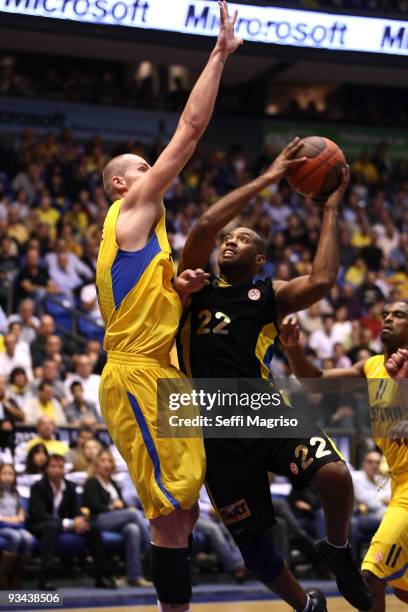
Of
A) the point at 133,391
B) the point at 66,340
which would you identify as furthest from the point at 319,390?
the point at 66,340

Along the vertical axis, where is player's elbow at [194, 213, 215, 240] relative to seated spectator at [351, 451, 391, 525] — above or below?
above

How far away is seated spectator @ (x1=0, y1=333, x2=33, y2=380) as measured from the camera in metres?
10.5

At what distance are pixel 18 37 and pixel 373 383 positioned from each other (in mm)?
11583

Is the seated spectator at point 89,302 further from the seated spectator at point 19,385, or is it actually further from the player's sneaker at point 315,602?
the player's sneaker at point 315,602

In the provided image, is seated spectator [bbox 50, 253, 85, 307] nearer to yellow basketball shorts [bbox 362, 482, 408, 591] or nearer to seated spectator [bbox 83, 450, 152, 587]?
seated spectator [bbox 83, 450, 152, 587]

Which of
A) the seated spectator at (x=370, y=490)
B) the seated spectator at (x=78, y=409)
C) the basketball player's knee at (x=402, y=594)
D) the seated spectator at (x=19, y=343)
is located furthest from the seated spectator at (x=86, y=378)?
the basketball player's knee at (x=402, y=594)

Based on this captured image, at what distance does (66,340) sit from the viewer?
1192 centimetres

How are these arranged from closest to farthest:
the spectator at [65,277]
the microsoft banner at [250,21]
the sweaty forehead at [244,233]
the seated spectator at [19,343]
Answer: the sweaty forehead at [244,233]
the seated spectator at [19,343]
the spectator at [65,277]
the microsoft banner at [250,21]

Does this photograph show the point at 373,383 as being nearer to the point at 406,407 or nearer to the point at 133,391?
the point at 406,407

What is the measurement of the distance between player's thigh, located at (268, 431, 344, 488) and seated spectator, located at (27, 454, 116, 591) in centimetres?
402

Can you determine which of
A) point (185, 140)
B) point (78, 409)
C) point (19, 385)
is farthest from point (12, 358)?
point (185, 140)

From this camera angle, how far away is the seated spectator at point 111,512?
887 centimetres

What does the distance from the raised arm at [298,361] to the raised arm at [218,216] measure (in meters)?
0.68

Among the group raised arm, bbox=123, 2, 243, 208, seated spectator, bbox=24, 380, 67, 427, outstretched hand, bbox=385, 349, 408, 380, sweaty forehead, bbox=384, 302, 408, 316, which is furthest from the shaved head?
seated spectator, bbox=24, 380, 67, 427
